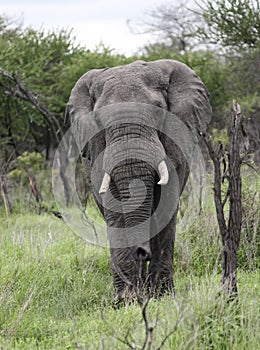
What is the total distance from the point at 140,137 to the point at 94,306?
58.2 inches

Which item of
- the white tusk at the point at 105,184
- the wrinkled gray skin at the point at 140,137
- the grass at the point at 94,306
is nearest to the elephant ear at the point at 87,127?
the wrinkled gray skin at the point at 140,137

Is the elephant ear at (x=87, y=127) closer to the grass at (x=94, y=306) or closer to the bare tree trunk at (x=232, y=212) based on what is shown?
the grass at (x=94, y=306)

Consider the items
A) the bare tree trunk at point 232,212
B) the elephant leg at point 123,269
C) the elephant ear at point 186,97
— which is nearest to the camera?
the bare tree trunk at point 232,212

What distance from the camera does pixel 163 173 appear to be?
5754 mm

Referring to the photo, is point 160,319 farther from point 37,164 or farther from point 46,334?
point 37,164

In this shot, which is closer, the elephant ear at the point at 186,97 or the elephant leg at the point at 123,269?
the elephant leg at the point at 123,269

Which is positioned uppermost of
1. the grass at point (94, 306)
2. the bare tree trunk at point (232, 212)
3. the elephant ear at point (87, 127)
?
the elephant ear at point (87, 127)

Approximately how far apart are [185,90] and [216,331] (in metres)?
2.71

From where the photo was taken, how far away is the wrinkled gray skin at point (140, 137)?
5.76 meters

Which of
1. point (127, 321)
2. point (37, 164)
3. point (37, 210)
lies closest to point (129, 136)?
point (127, 321)

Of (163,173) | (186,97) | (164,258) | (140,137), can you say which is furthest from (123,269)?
→ (186,97)

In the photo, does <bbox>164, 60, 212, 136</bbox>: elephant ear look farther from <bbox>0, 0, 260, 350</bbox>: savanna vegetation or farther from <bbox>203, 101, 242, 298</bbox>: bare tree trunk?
<bbox>203, 101, 242, 298</bbox>: bare tree trunk

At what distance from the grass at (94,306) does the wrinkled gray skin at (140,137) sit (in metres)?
0.31

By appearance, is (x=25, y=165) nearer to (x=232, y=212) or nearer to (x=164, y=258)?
(x=164, y=258)
